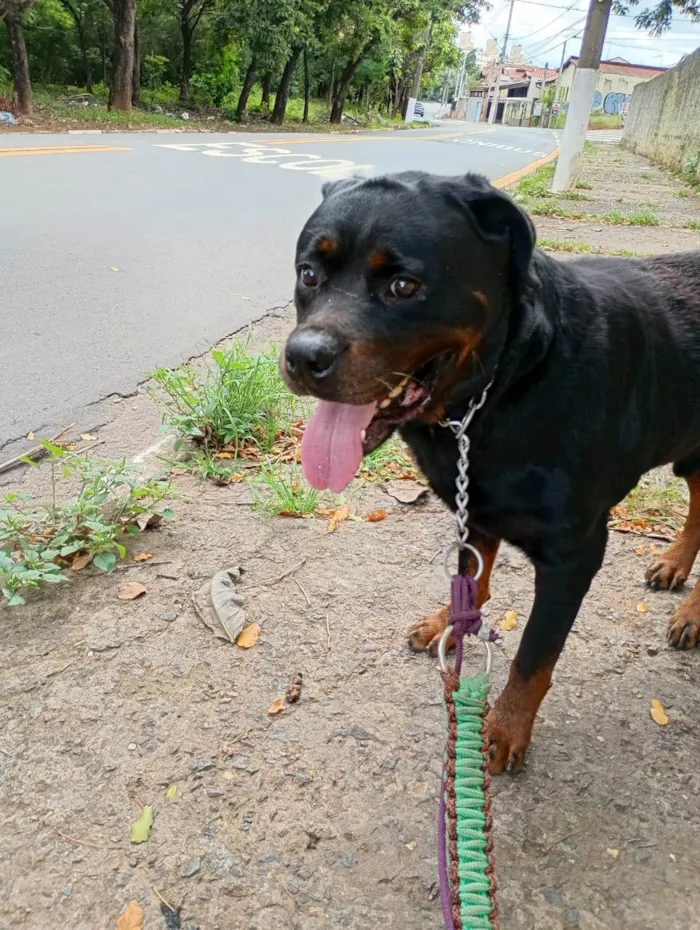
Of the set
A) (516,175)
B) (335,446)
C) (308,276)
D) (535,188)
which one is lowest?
(516,175)

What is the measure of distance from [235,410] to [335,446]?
6.15ft

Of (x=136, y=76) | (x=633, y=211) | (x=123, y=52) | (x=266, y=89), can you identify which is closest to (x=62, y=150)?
(x=633, y=211)

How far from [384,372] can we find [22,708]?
144 centimetres

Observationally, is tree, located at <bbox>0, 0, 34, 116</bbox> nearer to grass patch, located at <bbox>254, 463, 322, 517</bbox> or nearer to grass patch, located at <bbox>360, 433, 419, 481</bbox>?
grass patch, located at <bbox>360, 433, 419, 481</bbox>

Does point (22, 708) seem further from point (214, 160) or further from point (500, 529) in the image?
point (214, 160)

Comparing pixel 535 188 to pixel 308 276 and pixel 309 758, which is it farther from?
pixel 309 758

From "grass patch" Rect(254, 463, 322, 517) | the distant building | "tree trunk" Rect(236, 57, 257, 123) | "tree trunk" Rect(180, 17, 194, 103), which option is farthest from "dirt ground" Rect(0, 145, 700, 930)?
the distant building

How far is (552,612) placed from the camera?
6.43 feet

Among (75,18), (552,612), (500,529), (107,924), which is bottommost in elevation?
(107,924)

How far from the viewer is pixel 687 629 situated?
2.53 metres

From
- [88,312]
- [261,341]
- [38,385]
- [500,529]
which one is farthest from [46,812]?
[88,312]

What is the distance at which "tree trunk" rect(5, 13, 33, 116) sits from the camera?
18734 millimetres

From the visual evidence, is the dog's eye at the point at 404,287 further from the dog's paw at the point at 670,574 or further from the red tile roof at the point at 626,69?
the red tile roof at the point at 626,69

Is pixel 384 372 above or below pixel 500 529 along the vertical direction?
above
